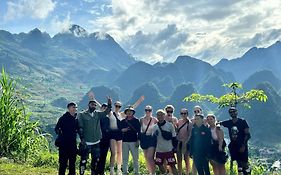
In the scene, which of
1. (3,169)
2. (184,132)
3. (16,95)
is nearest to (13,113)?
(16,95)

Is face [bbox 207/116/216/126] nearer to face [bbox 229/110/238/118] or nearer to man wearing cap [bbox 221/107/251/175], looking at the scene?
man wearing cap [bbox 221/107/251/175]

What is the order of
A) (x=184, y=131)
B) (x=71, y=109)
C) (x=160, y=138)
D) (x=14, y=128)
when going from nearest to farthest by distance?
(x=71, y=109), (x=160, y=138), (x=184, y=131), (x=14, y=128)

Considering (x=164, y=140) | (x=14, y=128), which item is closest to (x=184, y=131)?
(x=164, y=140)

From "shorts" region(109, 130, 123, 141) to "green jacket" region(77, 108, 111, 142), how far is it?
26.1 inches

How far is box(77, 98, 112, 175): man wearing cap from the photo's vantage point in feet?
31.7

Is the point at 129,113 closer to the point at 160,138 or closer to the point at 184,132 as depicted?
the point at 160,138

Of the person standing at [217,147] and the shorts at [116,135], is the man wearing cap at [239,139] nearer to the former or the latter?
the person standing at [217,147]

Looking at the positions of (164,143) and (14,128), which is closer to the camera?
(164,143)

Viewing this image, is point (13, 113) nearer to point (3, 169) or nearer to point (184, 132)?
point (3, 169)

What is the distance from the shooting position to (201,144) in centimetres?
973

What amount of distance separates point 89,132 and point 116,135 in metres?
1.10

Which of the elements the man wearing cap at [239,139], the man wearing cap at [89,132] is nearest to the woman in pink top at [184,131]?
the man wearing cap at [239,139]

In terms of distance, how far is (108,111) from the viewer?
10.3 meters

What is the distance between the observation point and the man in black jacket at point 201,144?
9703 mm
